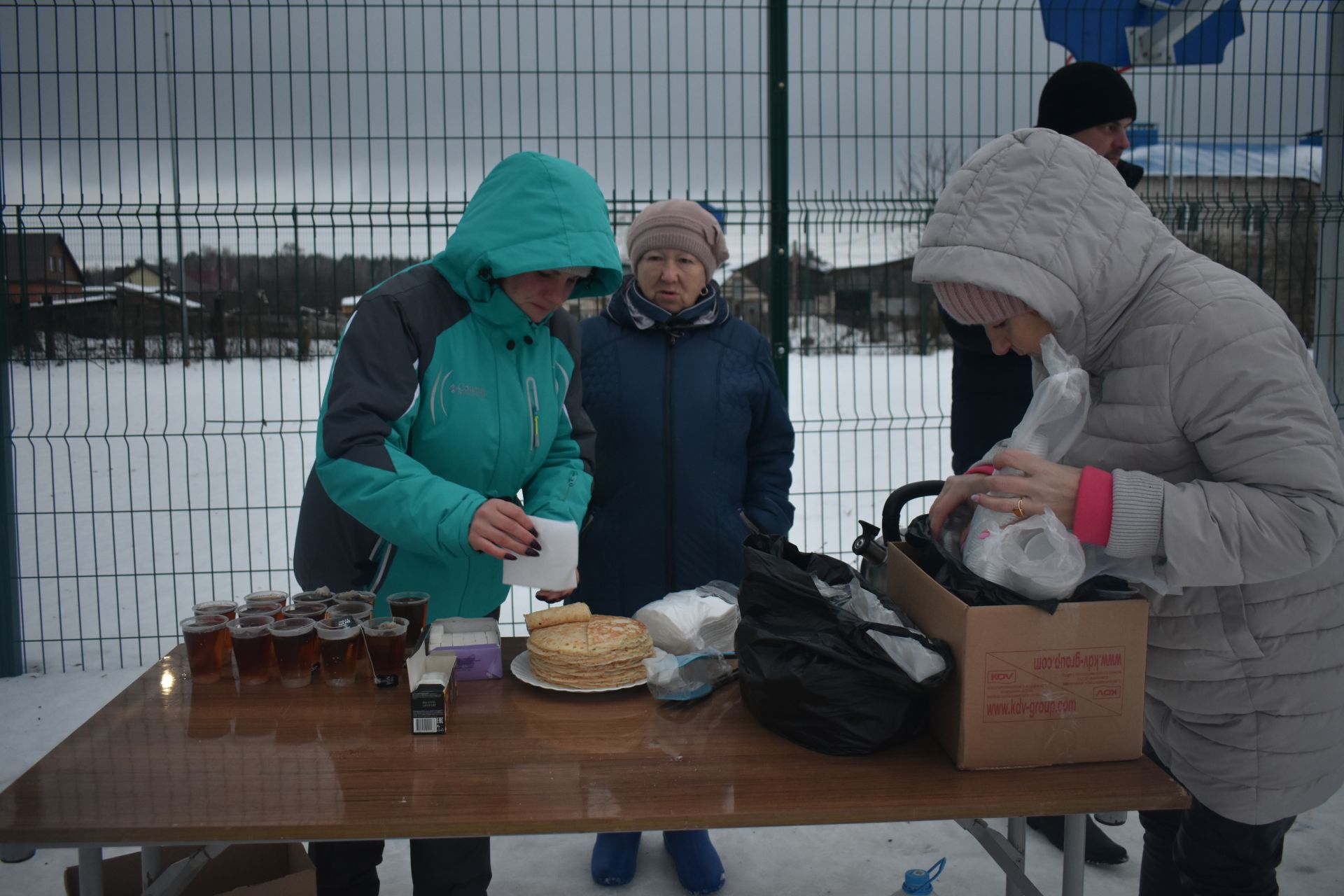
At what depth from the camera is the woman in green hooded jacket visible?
1.88m

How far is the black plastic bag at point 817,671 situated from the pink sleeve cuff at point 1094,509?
0.27 m

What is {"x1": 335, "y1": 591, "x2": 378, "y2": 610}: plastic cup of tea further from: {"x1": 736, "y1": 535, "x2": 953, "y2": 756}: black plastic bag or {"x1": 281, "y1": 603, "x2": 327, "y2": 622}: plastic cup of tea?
{"x1": 736, "y1": 535, "x2": 953, "y2": 756}: black plastic bag

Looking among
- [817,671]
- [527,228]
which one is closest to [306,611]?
[527,228]

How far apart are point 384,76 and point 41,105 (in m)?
1.37

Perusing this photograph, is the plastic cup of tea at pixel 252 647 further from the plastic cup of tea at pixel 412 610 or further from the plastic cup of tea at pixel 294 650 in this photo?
the plastic cup of tea at pixel 412 610

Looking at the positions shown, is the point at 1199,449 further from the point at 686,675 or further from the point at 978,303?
the point at 686,675

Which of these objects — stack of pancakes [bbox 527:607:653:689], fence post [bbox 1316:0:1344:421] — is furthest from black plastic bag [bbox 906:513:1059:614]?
fence post [bbox 1316:0:1344:421]

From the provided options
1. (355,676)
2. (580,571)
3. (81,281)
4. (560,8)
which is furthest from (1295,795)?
(81,281)

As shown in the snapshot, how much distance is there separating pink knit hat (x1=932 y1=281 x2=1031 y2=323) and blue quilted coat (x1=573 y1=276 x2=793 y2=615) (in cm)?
125

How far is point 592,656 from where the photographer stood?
178 cm

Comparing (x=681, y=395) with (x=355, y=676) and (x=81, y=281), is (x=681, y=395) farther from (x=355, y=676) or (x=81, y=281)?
(x=81, y=281)

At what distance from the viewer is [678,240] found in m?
2.75

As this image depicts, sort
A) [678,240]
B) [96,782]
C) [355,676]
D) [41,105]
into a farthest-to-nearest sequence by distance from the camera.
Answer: [41,105] < [678,240] < [355,676] < [96,782]

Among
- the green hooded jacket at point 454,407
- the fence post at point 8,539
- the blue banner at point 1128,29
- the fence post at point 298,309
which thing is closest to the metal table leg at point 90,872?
the green hooded jacket at point 454,407
